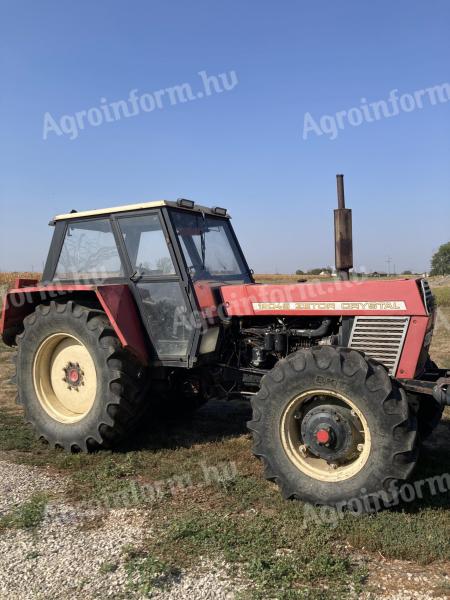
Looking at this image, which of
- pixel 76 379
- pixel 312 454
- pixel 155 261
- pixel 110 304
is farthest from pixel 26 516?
pixel 155 261

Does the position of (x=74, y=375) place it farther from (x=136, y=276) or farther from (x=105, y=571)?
(x=105, y=571)

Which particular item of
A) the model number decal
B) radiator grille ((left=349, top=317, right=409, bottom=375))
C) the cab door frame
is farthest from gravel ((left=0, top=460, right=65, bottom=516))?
radiator grille ((left=349, top=317, right=409, bottom=375))

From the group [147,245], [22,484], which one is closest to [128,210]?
[147,245]

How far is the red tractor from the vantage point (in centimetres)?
374

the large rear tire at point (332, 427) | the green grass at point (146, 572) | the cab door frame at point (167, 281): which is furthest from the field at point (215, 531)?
the cab door frame at point (167, 281)

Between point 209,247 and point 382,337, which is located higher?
point 209,247

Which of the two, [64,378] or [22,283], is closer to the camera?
[64,378]

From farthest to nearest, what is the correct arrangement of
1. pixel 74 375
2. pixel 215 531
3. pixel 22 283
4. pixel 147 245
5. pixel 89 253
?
pixel 22 283 < pixel 89 253 < pixel 74 375 < pixel 147 245 < pixel 215 531

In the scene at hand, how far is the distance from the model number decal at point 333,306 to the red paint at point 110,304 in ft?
3.69

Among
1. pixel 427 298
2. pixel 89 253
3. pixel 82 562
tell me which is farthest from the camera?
pixel 89 253

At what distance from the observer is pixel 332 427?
12.4 feet

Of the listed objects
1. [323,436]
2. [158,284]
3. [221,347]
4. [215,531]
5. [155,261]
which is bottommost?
[215,531]

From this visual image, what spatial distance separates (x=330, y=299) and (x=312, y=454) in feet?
4.16

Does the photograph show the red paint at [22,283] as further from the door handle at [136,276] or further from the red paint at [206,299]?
the red paint at [206,299]
